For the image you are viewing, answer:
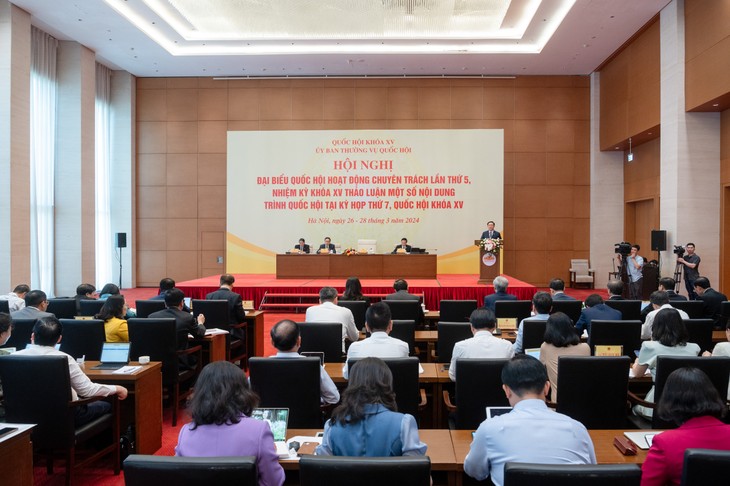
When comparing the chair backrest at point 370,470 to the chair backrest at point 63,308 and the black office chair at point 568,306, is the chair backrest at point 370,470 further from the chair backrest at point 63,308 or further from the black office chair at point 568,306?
the chair backrest at point 63,308

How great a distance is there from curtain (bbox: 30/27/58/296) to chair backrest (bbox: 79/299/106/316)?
6.05 meters

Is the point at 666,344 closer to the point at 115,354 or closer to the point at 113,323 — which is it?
the point at 115,354

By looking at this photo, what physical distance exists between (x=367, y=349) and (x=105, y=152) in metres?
12.2

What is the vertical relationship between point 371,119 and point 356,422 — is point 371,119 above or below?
above

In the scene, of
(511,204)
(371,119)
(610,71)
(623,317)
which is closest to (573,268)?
(511,204)

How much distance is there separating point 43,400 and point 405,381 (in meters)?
1.96

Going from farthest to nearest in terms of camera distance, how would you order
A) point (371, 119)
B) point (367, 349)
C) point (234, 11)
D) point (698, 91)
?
point (371, 119) → point (234, 11) → point (698, 91) → point (367, 349)

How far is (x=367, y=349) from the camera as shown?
10.6ft

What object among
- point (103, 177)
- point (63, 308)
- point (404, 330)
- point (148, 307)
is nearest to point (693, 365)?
point (404, 330)

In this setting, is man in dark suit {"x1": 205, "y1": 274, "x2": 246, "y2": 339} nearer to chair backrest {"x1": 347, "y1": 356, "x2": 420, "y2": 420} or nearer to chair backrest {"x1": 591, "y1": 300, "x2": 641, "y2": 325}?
→ chair backrest {"x1": 347, "y1": 356, "x2": 420, "y2": 420}

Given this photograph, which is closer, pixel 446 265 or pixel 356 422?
pixel 356 422

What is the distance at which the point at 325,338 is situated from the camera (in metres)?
4.16

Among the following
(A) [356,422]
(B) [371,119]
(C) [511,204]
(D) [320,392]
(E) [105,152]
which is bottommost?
(D) [320,392]

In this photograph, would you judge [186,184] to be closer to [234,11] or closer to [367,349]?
[234,11]
